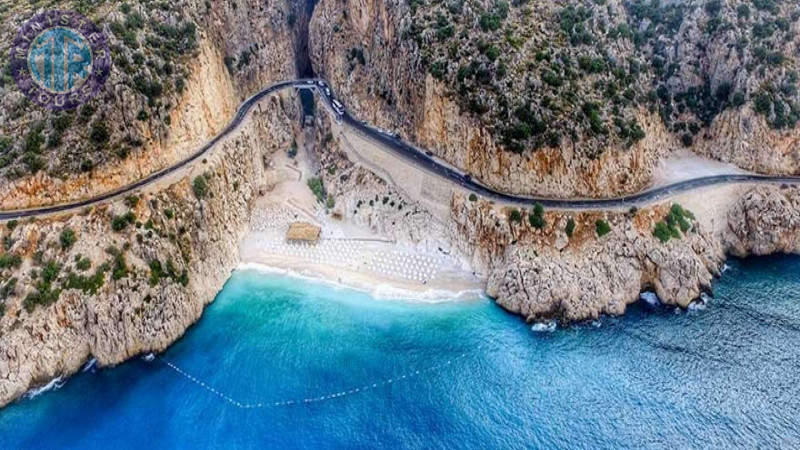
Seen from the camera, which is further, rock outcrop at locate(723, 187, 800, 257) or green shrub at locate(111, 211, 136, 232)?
rock outcrop at locate(723, 187, 800, 257)

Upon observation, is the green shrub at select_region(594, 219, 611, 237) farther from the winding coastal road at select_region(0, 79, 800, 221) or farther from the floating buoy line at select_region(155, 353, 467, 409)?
the floating buoy line at select_region(155, 353, 467, 409)

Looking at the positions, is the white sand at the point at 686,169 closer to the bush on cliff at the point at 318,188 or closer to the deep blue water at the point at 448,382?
the deep blue water at the point at 448,382

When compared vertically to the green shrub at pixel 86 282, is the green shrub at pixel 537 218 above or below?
above

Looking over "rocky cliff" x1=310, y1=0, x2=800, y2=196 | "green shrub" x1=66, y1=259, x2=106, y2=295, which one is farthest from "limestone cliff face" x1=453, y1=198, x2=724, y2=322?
"green shrub" x1=66, y1=259, x2=106, y2=295

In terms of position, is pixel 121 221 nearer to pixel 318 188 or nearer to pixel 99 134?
pixel 99 134

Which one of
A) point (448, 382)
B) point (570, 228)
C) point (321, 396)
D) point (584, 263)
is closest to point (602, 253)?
point (584, 263)

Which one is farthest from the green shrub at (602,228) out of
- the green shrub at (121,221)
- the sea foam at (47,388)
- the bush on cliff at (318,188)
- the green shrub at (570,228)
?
the sea foam at (47,388)
